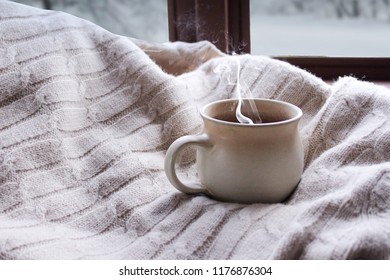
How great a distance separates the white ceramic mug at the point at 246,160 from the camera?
577mm

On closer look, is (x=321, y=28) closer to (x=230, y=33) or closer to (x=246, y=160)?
(x=230, y=33)

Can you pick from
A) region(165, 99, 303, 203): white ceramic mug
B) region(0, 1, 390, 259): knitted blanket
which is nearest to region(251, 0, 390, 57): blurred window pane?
region(0, 1, 390, 259): knitted blanket

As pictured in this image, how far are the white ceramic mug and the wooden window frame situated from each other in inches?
14.9

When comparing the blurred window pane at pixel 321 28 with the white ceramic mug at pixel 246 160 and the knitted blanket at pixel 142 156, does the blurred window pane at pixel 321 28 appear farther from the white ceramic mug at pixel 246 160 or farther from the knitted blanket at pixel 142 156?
the white ceramic mug at pixel 246 160

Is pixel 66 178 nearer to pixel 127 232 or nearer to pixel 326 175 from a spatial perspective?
pixel 127 232

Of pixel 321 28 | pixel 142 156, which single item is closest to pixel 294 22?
pixel 321 28

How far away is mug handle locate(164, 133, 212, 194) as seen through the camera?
0.60 m

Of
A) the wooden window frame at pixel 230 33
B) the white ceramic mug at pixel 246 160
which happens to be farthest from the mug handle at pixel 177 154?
the wooden window frame at pixel 230 33

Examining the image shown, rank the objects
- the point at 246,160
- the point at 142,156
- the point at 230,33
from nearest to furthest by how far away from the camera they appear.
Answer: the point at 246,160
the point at 142,156
the point at 230,33

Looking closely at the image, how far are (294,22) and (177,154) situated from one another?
50 centimetres

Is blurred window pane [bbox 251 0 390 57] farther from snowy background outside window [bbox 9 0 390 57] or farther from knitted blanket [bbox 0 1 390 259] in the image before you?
knitted blanket [bbox 0 1 390 259]

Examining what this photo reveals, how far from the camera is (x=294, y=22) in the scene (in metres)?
1.01

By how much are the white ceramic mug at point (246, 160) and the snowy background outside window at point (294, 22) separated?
419 mm

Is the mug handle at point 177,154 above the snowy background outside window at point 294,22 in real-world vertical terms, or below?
below
